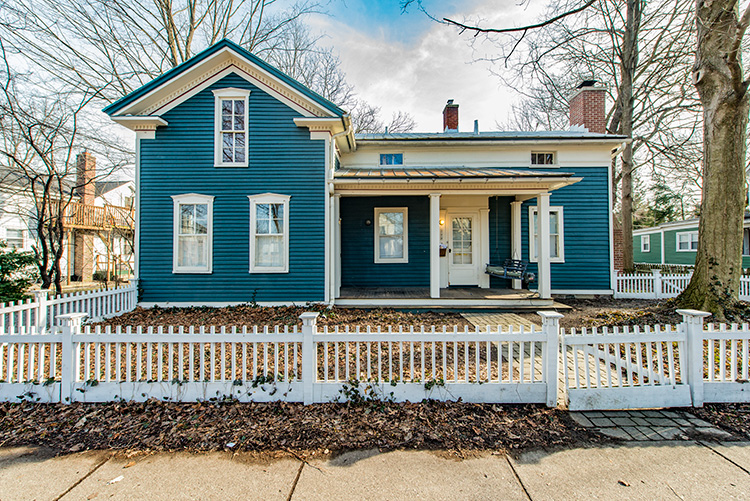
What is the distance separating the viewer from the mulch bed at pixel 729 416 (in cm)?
315

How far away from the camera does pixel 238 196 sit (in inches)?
360

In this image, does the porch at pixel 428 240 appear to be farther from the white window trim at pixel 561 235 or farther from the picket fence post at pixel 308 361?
the picket fence post at pixel 308 361

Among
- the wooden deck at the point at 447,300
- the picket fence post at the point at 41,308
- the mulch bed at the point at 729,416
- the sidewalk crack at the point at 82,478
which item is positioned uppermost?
the picket fence post at the point at 41,308

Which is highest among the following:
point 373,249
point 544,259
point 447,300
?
point 373,249

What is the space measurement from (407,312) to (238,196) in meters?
5.39

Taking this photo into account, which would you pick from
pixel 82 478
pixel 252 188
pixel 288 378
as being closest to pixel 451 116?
pixel 252 188

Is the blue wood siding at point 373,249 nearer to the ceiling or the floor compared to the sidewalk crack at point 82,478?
nearer to the ceiling

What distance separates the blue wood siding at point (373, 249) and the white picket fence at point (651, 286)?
5939 millimetres

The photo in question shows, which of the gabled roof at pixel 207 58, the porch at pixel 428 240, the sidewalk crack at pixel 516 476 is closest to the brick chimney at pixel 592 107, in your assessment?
the porch at pixel 428 240

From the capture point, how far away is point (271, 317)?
786 cm

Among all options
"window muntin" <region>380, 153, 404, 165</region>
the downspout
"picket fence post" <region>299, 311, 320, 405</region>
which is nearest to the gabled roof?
the downspout

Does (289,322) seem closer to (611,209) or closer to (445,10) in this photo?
(445,10)

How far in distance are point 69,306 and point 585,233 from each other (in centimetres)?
1328

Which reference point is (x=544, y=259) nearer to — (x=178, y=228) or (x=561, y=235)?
(x=561, y=235)
